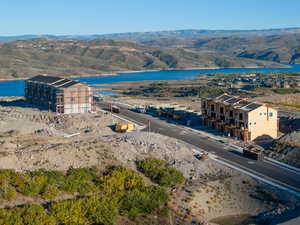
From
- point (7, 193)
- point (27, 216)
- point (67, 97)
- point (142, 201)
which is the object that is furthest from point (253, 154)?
point (67, 97)

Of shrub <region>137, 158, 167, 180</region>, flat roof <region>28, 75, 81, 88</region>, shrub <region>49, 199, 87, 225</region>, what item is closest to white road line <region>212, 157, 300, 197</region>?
shrub <region>137, 158, 167, 180</region>

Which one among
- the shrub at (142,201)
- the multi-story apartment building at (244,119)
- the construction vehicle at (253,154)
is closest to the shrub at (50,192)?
the shrub at (142,201)

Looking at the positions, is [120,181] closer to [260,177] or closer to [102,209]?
[102,209]

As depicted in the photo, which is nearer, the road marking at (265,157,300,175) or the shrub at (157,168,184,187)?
the shrub at (157,168,184,187)

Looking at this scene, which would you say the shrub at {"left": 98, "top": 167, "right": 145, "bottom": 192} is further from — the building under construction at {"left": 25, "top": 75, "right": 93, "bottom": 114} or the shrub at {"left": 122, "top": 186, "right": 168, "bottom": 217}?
the building under construction at {"left": 25, "top": 75, "right": 93, "bottom": 114}

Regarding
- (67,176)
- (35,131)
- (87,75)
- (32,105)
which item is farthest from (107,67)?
(67,176)

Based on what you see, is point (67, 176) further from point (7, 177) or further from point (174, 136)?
point (174, 136)
